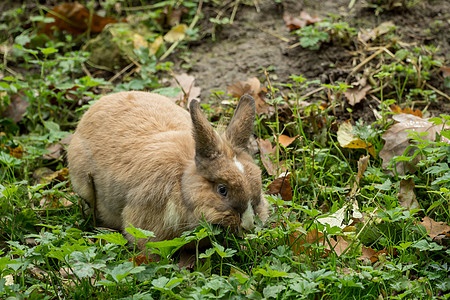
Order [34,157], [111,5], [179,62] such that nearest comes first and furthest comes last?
1. [34,157]
2. [179,62]
3. [111,5]

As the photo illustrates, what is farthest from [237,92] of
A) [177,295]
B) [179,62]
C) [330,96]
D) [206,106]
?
[177,295]

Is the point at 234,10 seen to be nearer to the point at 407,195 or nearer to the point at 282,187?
the point at 282,187

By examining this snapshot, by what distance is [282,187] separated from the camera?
12.6ft

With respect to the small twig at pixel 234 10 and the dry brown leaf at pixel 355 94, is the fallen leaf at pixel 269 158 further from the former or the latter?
the small twig at pixel 234 10

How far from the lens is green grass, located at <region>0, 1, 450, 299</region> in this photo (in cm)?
282

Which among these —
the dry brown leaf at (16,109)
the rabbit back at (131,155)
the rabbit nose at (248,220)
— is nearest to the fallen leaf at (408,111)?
the rabbit back at (131,155)

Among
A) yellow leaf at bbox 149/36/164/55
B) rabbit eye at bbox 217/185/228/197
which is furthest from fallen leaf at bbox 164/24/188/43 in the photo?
rabbit eye at bbox 217/185/228/197

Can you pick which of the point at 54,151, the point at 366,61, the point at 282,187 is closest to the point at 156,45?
the point at 54,151

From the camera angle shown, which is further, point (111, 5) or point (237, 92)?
point (111, 5)

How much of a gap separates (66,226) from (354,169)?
2282 millimetres

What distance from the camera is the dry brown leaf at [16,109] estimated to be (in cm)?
521

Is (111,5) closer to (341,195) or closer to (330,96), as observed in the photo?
(330,96)

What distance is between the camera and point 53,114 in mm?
5215

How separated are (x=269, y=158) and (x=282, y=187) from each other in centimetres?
39
